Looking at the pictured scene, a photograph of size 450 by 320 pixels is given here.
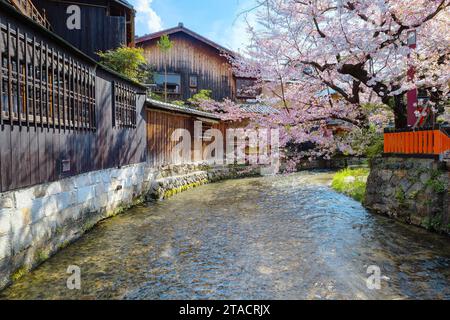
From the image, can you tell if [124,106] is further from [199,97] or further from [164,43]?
[164,43]

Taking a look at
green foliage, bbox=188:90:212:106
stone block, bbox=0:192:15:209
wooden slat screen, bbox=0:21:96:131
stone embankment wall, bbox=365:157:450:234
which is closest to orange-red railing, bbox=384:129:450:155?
stone embankment wall, bbox=365:157:450:234

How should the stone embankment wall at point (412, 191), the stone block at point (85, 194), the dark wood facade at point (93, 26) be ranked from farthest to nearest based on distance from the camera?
1. the dark wood facade at point (93, 26)
2. the stone block at point (85, 194)
3. the stone embankment wall at point (412, 191)

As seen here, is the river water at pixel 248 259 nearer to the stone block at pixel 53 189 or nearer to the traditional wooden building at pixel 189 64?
the stone block at pixel 53 189

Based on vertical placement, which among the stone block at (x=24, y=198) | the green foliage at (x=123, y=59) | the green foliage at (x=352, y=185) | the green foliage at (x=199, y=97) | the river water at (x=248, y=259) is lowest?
the river water at (x=248, y=259)

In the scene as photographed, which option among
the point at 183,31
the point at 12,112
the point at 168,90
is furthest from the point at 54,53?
the point at 183,31

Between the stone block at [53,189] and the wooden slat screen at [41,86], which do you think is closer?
the wooden slat screen at [41,86]

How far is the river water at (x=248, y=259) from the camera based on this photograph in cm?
499

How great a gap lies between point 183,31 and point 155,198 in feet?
55.4

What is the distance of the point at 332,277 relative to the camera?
5.46 metres

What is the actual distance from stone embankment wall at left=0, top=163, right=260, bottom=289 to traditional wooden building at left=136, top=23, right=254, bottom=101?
519 inches

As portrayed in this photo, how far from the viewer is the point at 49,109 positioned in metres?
6.75

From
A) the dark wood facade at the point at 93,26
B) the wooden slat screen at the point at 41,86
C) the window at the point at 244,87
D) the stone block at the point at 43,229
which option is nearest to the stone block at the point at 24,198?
the stone block at the point at 43,229

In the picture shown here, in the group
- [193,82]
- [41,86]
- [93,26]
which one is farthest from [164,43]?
[41,86]

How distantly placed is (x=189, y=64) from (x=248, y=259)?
71.0ft
